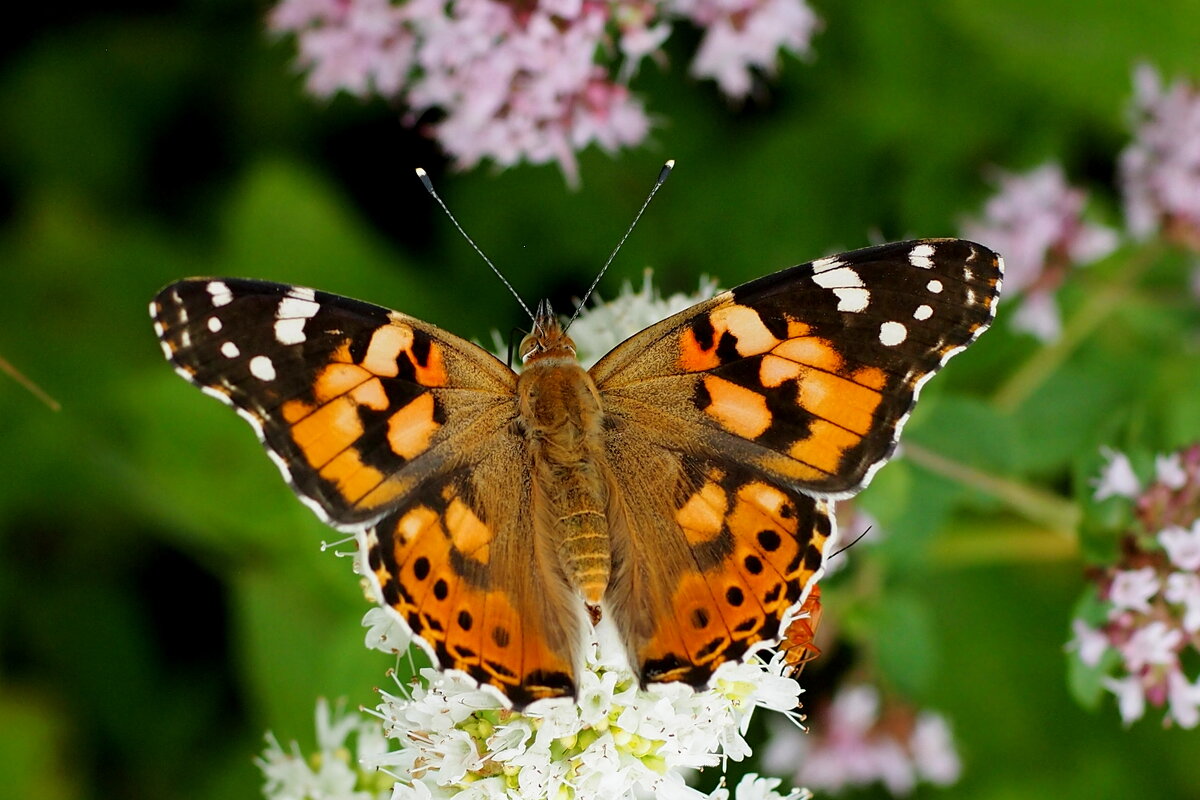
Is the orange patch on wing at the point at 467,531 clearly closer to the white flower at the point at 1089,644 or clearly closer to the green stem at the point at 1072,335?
the white flower at the point at 1089,644

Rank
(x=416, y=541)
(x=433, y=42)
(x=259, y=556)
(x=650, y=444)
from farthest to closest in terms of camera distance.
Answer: (x=259, y=556) → (x=433, y=42) → (x=650, y=444) → (x=416, y=541)

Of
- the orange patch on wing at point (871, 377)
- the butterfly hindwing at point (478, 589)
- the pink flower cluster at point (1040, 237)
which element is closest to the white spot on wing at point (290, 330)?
the butterfly hindwing at point (478, 589)

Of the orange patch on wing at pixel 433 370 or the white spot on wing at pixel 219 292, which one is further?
the orange patch on wing at pixel 433 370

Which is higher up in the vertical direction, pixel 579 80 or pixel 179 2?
pixel 179 2

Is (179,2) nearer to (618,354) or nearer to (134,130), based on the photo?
(134,130)

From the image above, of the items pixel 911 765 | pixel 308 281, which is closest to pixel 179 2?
pixel 308 281

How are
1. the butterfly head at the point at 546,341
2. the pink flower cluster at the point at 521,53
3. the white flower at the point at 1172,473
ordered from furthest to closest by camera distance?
1. the pink flower cluster at the point at 521,53
2. the white flower at the point at 1172,473
3. the butterfly head at the point at 546,341

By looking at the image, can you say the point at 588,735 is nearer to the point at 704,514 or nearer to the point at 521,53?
the point at 704,514
